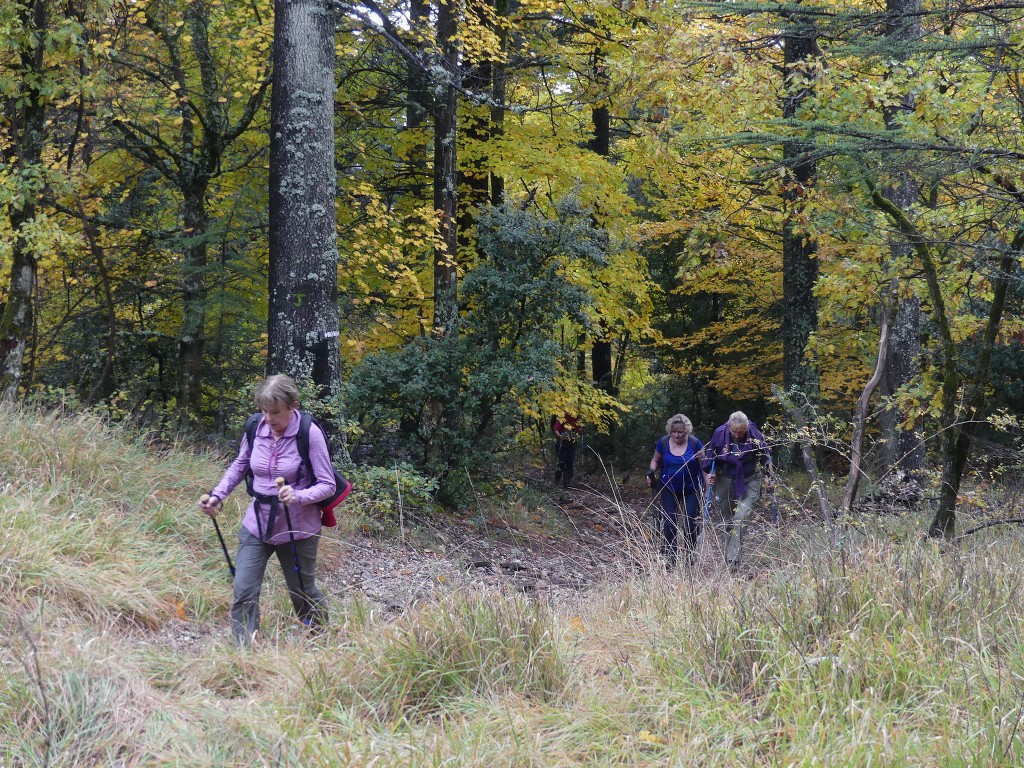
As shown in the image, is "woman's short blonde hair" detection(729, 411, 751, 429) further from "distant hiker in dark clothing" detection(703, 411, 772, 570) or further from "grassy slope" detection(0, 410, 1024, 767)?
"grassy slope" detection(0, 410, 1024, 767)

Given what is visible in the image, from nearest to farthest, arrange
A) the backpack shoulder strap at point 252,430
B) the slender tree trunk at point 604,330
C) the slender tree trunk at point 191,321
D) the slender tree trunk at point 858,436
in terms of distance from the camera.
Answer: the backpack shoulder strap at point 252,430
the slender tree trunk at point 858,436
the slender tree trunk at point 191,321
the slender tree trunk at point 604,330

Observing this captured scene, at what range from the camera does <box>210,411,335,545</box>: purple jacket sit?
495 centimetres

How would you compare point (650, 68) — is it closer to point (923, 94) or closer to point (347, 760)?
point (923, 94)

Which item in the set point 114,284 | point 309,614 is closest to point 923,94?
point 309,614

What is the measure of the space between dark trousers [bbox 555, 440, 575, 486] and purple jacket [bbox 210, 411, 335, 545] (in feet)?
39.9

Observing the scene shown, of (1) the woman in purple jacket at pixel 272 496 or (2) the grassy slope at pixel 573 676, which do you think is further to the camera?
(1) the woman in purple jacket at pixel 272 496

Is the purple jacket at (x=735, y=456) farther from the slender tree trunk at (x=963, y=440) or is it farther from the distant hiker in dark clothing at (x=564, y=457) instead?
the distant hiker in dark clothing at (x=564, y=457)

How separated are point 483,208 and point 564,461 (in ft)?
23.8

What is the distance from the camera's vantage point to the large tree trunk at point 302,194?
8.24m

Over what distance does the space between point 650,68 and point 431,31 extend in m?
3.39

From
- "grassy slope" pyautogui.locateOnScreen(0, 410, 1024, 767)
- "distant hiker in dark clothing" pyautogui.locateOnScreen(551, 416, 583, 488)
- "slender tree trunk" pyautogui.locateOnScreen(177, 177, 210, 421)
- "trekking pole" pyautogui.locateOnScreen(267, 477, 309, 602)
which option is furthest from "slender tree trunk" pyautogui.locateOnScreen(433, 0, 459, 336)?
"grassy slope" pyautogui.locateOnScreen(0, 410, 1024, 767)

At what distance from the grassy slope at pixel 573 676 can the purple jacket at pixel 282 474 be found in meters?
0.61

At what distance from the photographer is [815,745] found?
298 cm

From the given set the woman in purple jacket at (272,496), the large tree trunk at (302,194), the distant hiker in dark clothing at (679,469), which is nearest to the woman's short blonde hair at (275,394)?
the woman in purple jacket at (272,496)
